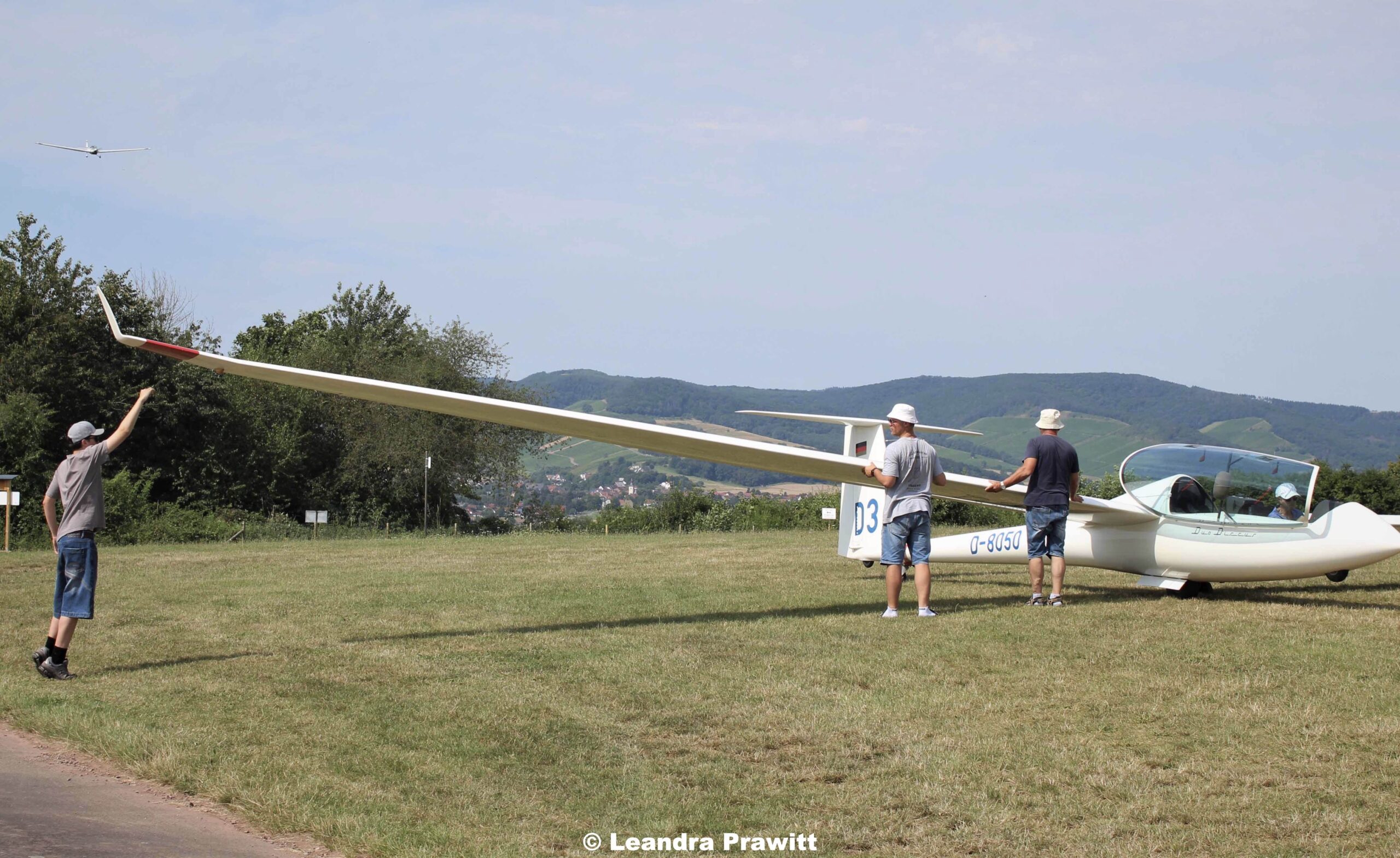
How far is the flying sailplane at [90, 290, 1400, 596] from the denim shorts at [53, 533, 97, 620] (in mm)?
1595

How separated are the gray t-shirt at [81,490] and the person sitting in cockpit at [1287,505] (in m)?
9.12

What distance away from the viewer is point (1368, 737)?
4781 mm

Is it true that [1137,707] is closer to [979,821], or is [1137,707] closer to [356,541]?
[979,821]

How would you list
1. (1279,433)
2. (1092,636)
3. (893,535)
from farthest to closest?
(1279,433), (893,535), (1092,636)

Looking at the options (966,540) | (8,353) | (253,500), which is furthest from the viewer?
(253,500)

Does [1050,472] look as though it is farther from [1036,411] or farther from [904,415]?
[1036,411]

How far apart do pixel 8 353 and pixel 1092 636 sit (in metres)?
33.9

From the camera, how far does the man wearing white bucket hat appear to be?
8.62m

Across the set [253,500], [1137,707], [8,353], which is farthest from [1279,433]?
[1137,707]

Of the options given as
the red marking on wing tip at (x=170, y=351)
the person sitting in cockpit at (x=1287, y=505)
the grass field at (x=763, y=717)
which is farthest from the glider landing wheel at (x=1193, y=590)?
the red marking on wing tip at (x=170, y=351)

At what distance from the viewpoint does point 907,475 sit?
875 cm

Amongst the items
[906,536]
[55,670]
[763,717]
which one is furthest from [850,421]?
[55,670]

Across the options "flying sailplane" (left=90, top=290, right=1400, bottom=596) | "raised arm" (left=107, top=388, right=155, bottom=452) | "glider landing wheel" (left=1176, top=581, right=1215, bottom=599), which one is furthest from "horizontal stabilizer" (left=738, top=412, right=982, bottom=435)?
"raised arm" (left=107, top=388, right=155, bottom=452)

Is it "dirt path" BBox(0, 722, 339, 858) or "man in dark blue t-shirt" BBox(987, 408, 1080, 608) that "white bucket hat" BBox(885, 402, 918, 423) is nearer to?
"man in dark blue t-shirt" BBox(987, 408, 1080, 608)
